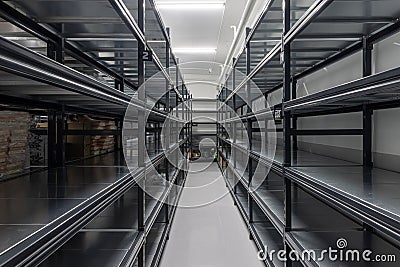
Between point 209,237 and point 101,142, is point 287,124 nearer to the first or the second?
point 209,237

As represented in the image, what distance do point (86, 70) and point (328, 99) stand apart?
2.82m

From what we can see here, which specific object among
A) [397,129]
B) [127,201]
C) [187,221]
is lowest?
[187,221]

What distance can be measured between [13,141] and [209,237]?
1.94m

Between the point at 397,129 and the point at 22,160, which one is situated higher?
the point at 397,129

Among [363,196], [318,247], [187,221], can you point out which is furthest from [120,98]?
[187,221]

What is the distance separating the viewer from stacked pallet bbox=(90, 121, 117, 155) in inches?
134

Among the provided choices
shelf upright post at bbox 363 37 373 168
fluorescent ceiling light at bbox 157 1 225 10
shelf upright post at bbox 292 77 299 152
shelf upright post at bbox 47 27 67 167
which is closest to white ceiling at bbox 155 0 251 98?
fluorescent ceiling light at bbox 157 1 225 10

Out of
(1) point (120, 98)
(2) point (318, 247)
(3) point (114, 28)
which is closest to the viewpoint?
(1) point (120, 98)

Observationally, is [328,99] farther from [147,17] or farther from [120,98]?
[147,17]

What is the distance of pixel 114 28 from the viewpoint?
7.38 ft

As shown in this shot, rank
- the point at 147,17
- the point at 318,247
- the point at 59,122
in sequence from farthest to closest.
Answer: the point at 147,17
the point at 59,122
the point at 318,247

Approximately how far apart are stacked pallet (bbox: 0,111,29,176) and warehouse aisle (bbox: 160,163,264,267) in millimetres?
1276

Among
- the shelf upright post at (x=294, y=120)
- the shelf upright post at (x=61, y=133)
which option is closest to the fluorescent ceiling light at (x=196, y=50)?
the shelf upright post at (x=294, y=120)

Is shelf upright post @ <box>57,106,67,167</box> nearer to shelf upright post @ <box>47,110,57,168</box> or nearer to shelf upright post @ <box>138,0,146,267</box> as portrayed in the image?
shelf upright post @ <box>47,110,57,168</box>
